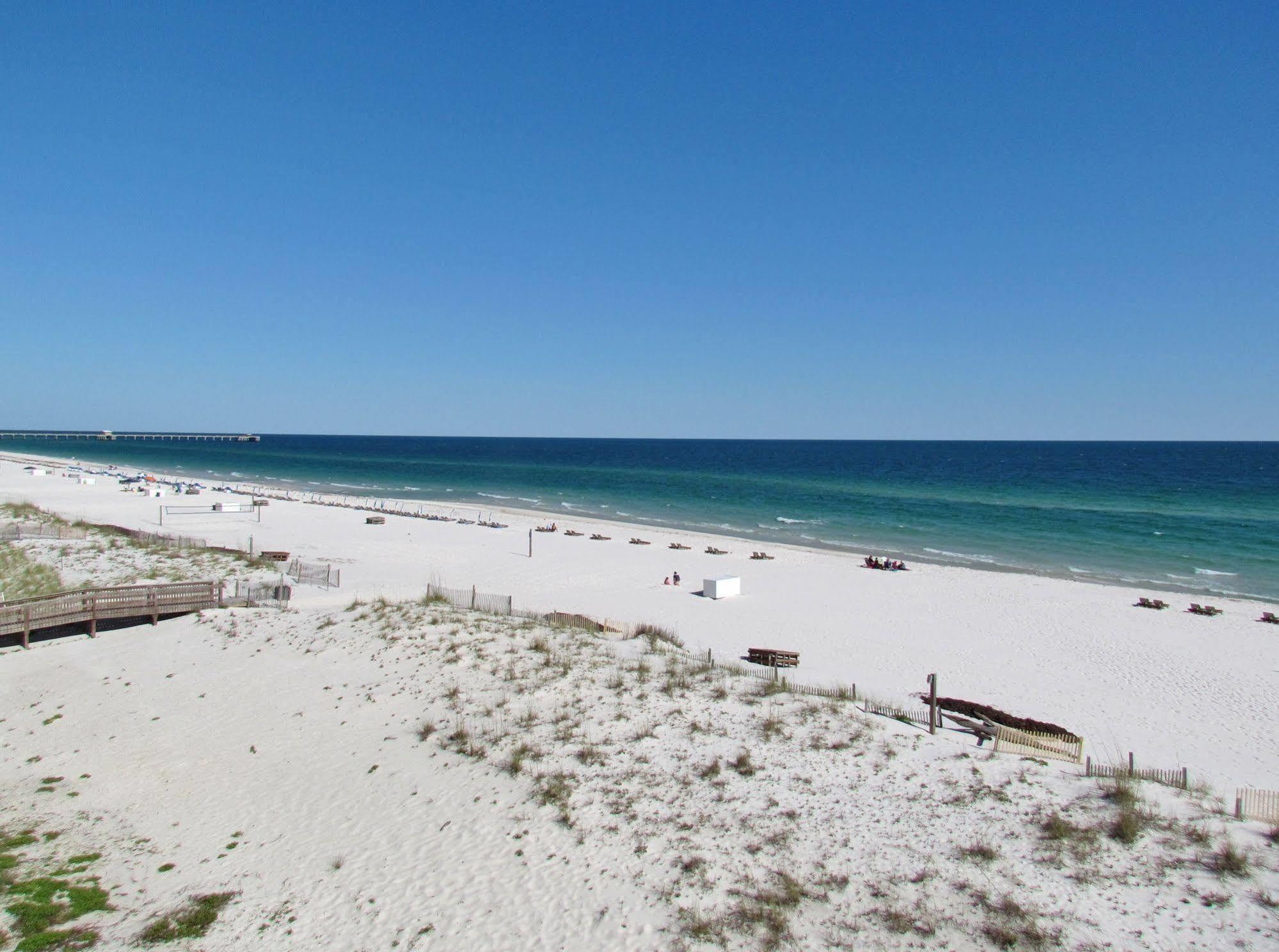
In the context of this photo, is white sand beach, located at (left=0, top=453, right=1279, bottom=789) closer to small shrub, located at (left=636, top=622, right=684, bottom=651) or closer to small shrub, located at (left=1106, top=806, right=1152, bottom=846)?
small shrub, located at (left=636, top=622, right=684, bottom=651)

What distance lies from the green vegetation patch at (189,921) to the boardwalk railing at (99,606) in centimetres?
1317

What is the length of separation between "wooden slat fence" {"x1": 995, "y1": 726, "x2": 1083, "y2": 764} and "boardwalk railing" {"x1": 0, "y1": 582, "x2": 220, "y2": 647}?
20147mm

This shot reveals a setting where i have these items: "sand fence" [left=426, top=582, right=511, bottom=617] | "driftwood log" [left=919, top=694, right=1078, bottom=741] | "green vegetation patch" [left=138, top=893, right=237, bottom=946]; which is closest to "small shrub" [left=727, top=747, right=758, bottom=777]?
"driftwood log" [left=919, top=694, right=1078, bottom=741]

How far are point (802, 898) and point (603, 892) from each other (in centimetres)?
233

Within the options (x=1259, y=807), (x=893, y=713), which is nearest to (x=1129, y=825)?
(x=1259, y=807)

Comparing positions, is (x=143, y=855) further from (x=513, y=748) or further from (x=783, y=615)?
(x=783, y=615)

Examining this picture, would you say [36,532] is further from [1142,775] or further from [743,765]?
[1142,775]

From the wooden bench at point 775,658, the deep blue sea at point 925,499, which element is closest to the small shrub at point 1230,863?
the wooden bench at point 775,658

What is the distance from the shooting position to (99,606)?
60.6ft

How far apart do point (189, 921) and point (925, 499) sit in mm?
72417

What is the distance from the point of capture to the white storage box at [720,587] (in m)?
28.9

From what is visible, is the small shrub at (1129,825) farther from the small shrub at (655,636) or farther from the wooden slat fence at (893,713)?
the small shrub at (655,636)

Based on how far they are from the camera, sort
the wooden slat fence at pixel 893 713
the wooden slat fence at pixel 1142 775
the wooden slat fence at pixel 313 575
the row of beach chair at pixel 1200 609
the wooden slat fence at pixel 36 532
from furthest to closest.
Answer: the wooden slat fence at pixel 36 532
the row of beach chair at pixel 1200 609
the wooden slat fence at pixel 313 575
the wooden slat fence at pixel 893 713
the wooden slat fence at pixel 1142 775

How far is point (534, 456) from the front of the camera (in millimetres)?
166125
